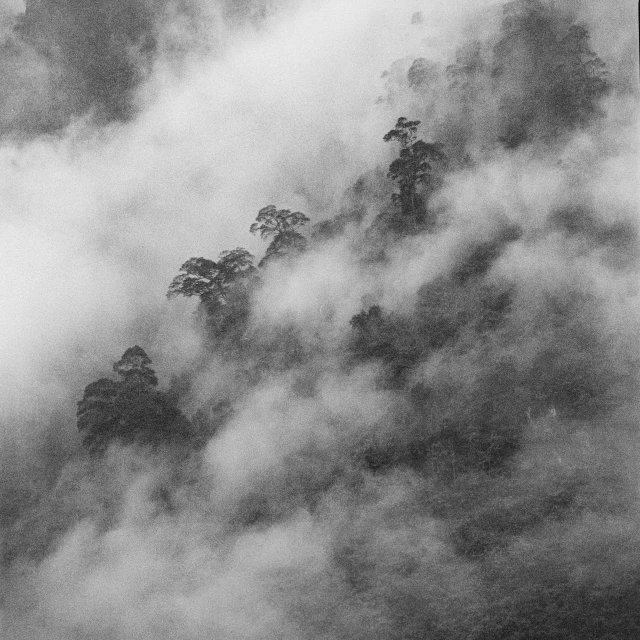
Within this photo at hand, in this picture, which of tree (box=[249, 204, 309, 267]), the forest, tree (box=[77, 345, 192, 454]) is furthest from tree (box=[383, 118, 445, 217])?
tree (box=[77, 345, 192, 454])

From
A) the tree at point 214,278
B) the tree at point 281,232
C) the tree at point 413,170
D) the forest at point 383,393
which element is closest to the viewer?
the forest at point 383,393

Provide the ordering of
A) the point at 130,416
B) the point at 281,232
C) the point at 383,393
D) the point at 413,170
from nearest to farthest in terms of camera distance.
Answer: the point at 383,393
the point at 130,416
the point at 413,170
the point at 281,232

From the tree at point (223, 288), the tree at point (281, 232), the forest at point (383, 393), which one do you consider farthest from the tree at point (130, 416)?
the tree at point (281, 232)

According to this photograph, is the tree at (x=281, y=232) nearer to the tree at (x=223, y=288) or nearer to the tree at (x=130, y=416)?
the tree at (x=223, y=288)

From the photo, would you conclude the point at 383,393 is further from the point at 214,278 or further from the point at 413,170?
the point at 214,278

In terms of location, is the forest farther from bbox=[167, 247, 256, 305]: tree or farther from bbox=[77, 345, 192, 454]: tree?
bbox=[167, 247, 256, 305]: tree

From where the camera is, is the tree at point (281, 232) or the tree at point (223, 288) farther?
the tree at point (281, 232)

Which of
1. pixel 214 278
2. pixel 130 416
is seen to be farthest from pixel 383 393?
pixel 214 278
